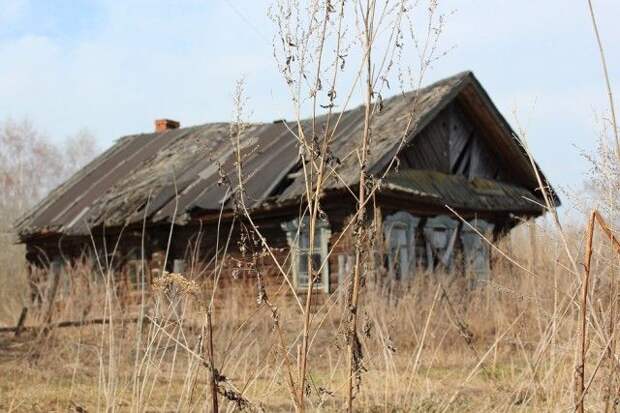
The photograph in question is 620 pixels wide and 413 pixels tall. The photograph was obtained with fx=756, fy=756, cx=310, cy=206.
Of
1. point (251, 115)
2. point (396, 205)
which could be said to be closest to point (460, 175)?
point (396, 205)

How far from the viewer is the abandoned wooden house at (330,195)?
11.4 metres

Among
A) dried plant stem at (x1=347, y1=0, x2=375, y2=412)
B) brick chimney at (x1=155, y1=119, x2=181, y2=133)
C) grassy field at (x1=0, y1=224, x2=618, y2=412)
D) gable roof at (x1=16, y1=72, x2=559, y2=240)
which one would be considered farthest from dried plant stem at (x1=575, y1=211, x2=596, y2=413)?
brick chimney at (x1=155, y1=119, x2=181, y2=133)

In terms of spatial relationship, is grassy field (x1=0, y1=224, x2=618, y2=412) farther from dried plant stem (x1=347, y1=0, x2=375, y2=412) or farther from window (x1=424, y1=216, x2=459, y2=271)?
window (x1=424, y1=216, x2=459, y2=271)

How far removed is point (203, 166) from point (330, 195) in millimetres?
3377

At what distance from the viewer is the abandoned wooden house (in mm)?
11406

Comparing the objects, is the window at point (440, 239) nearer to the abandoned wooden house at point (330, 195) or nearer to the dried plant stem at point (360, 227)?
the abandoned wooden house at point (330, 195)

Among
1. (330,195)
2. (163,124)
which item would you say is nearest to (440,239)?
(330,195)

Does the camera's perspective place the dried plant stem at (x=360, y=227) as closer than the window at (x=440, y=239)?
Yes

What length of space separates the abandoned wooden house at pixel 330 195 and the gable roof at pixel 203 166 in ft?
0.12

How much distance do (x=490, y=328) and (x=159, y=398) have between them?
4180 mm

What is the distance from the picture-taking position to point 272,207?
36.4ft

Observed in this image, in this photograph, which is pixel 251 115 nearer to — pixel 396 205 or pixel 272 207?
pixel 272 207

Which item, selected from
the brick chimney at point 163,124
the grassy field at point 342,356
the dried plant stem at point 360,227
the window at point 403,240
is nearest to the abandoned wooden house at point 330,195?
the window at point 403,240

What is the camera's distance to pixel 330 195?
1118cm
